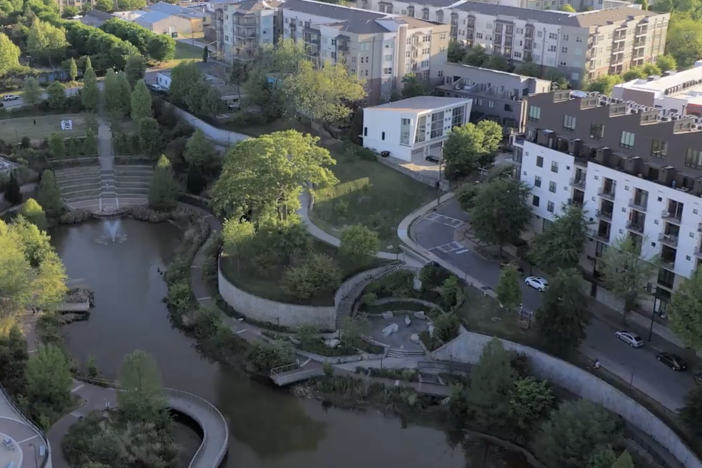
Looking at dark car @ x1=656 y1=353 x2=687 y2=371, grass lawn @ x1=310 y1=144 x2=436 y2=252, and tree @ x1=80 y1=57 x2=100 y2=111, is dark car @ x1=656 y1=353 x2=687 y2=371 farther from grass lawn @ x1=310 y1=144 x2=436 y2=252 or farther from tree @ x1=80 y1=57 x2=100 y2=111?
tree @ x1=80 y1=57 x2=100 y2=111

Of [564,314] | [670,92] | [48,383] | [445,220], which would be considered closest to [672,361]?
[564,314]

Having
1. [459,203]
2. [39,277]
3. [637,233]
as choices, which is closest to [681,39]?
[459,203]

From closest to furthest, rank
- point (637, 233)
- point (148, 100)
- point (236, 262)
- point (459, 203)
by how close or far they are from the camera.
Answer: point (637, 233) → point (236, 262) → point (459, 203) → point (148, 100)

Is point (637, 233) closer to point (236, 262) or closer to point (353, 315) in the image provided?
point (353, 315)

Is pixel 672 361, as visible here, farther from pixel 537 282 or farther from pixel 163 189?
pixel 163 189

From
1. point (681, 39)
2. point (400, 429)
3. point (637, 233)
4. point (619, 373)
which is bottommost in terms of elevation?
point (400, 429)

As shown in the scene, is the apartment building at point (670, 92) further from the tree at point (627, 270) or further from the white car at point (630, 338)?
the white car at point (630, 338)
